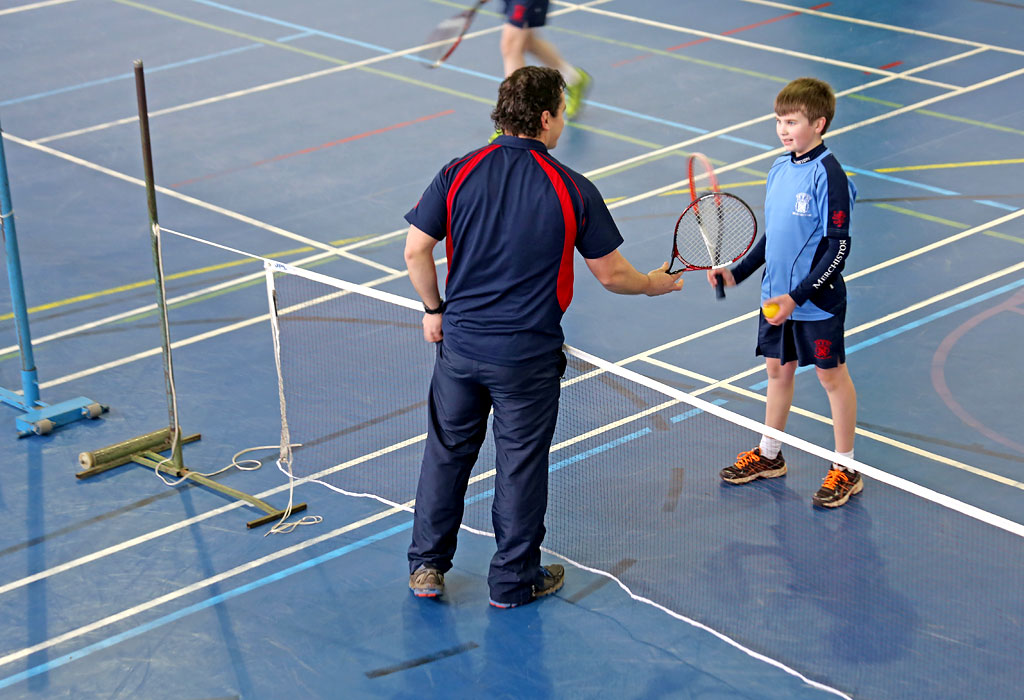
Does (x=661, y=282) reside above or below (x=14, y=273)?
above

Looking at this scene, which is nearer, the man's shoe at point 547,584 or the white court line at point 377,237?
the man's shoe at point 547,584

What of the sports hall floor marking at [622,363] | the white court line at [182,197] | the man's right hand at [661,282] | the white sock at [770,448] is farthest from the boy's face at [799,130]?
the white court line at [182,197]

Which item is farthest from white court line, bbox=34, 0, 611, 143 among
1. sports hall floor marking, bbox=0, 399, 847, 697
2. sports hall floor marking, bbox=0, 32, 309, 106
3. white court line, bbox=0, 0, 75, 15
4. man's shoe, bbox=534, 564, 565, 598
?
man's shoe, bbox=534, 564, 565, 598

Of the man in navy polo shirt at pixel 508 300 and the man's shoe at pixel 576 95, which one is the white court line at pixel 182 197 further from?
the man in navy polo shirt at pixel 508 300

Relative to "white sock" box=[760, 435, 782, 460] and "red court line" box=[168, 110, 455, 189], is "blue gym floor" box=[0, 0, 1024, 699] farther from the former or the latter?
"white sock" box=[760, 435, 782, 460]

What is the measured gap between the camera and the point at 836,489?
710 cm

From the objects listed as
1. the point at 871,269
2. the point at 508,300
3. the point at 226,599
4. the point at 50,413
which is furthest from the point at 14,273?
the point at 871,269

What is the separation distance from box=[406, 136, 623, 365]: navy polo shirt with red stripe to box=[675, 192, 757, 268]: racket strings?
0.77m

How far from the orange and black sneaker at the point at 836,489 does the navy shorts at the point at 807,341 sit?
636 mm

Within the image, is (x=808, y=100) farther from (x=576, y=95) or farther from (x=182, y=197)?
(x=576, y=95)

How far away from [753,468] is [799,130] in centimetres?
182

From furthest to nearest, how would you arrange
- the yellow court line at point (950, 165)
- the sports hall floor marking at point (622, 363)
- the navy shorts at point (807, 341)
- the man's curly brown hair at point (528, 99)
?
the yellow court line at point (950, 165) < the navy shorts at point (807, 341) < the sports hall floor marking at point (622, 363) < the man's curly brown hair at point (528, 99)

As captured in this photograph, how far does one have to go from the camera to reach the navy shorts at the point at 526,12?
1262cm

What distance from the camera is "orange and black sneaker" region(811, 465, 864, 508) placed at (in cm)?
706
